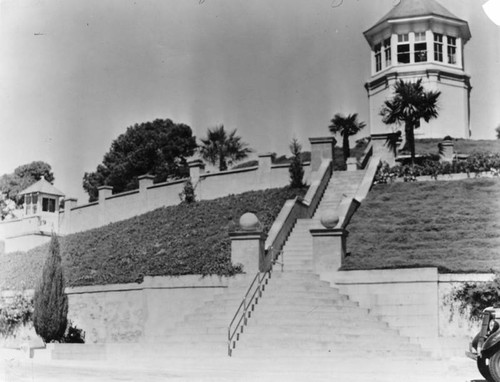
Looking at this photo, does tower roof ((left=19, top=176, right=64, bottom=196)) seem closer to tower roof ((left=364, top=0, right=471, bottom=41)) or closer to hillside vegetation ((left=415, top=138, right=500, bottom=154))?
hillside vegetation ((left=415, top=138, right=500, bottom=154))

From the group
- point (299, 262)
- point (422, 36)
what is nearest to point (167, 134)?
point (422, 36)

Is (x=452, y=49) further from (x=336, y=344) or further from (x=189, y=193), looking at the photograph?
(x=336, y=344)

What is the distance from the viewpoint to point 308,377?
1527 cm

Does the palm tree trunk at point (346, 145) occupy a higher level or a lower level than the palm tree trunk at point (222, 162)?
higher

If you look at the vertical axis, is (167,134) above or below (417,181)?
above

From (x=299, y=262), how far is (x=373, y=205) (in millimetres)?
5084

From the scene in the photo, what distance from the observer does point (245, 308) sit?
68.2ft

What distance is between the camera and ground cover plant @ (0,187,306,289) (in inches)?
1001

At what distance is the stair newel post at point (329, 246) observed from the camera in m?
23.2

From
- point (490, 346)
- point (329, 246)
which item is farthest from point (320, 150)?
point (490, 346)

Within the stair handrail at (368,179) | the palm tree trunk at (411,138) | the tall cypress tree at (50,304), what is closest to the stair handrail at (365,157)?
the stair handrail at (368,179)

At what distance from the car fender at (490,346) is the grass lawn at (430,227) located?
8.19m

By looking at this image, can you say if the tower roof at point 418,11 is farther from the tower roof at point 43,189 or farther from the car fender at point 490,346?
the car fender at point 490,346

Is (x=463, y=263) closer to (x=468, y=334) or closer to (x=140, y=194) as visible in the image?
(x=468, y=334)
